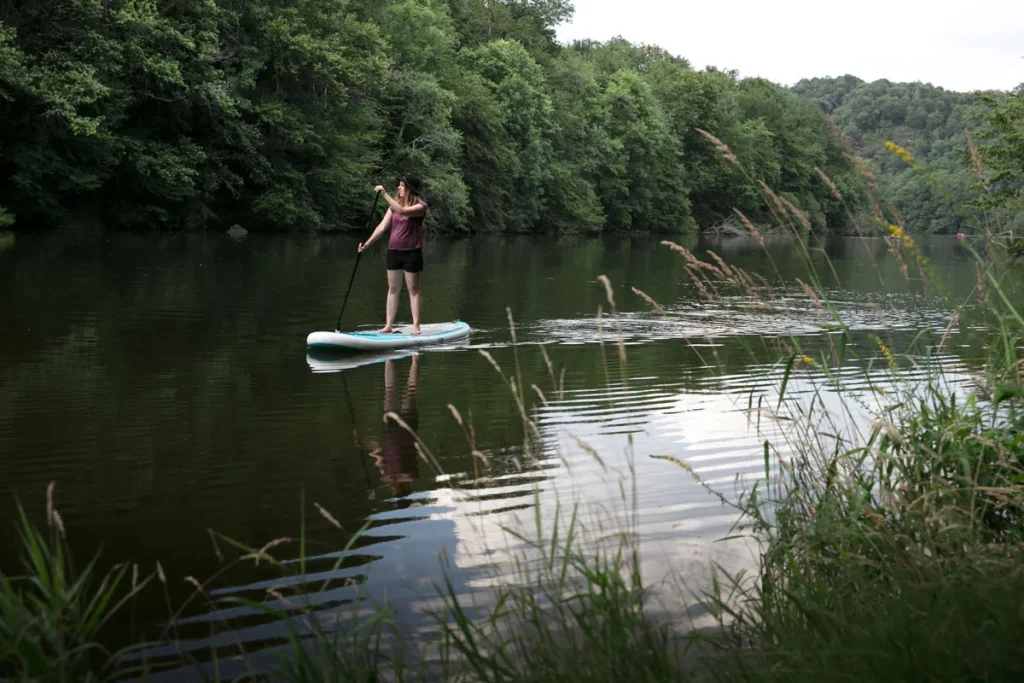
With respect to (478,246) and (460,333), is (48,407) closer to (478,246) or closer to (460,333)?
(460,333)

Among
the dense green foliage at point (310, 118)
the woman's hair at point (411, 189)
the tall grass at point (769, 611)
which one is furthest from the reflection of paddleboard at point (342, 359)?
the tall grass at point (769, 611)

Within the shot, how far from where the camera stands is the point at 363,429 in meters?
8.49

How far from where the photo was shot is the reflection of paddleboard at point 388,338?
12477mm

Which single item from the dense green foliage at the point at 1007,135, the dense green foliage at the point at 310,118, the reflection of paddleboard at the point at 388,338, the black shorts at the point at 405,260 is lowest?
the reflection of paddleboard at the point at 388,338

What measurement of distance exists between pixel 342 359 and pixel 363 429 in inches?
158

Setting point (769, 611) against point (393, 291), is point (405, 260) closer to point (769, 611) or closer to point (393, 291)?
point (393, 291)

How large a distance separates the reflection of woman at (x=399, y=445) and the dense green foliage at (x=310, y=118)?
23.2ft

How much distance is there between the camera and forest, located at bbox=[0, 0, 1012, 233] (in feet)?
113

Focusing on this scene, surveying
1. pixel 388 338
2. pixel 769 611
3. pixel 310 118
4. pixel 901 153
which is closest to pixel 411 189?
pixel 388 338

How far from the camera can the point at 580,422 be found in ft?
28.4

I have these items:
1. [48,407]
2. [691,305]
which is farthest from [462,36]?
[48,407]

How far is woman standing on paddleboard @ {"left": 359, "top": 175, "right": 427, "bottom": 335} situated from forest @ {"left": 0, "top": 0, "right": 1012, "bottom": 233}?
4.35m

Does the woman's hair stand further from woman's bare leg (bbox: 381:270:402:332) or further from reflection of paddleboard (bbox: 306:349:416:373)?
reflection of paddleboard (bbox: 306:349:416:373)

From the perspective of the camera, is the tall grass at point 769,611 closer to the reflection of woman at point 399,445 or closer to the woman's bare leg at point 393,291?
the reflection of woman at point 399,445
